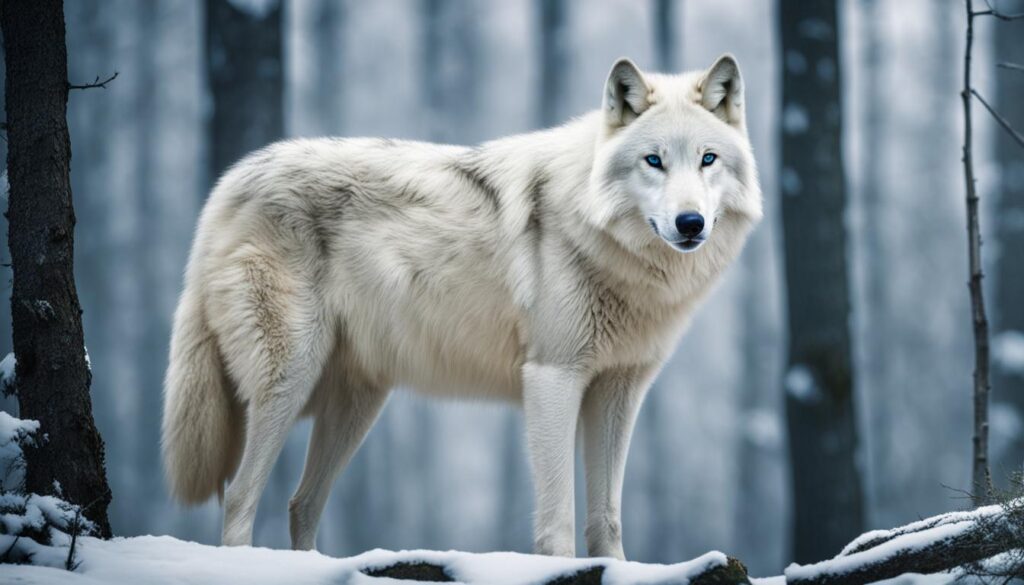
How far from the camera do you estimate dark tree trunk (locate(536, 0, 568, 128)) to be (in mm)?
12109

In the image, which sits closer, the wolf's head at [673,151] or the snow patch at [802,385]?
the wolf's head at [673,151]

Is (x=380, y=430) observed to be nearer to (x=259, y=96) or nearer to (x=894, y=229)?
(x=259, y=96)

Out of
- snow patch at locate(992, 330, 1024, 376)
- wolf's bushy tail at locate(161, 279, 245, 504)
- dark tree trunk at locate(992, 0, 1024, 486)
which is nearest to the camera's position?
wolf's bushy tail at locate(161, 279, 245, 504)

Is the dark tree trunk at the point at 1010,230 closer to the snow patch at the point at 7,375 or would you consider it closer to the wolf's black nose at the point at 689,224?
the wolf's black nose at the point at 689,224

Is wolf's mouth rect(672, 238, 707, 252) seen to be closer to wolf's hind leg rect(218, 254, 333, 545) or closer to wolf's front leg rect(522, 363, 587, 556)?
wolf's front leg rect(522, 363, 587, 556)

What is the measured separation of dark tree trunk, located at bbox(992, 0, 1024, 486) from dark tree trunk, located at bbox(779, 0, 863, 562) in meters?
4.03

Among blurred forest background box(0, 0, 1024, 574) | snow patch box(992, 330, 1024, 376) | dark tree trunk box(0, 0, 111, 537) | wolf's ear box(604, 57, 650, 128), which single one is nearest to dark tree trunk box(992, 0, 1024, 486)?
snow patch box(992, 330, 1024, 376)

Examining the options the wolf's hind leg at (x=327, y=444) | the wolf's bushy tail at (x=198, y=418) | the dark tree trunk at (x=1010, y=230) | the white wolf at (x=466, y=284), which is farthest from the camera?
the dark tree trunk at (x=1010, y=230)

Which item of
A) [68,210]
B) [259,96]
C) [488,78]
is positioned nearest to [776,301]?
[488,78]

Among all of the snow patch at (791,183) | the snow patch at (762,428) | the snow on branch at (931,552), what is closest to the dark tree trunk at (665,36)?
the snow patch at (762,428)

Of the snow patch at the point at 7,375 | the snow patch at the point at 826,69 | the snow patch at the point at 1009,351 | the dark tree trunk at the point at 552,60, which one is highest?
the dark tree trunk at the point at 552,60

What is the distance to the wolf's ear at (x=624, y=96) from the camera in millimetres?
3662

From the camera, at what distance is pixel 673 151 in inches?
138

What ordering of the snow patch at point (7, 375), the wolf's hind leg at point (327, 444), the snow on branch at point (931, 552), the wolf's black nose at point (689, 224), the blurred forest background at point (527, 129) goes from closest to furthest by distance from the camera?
the snow on branch at point (931, 552) < the snow patch at point (7, 375) < the wolf's black nose at point (689, 224) < the wolf's hind leg at point (327, 444) < the blurred forest background at point (527, 129)
